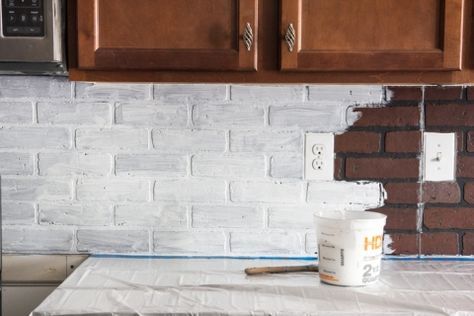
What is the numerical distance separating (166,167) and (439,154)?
824 mm

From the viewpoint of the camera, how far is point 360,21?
57.1 inches

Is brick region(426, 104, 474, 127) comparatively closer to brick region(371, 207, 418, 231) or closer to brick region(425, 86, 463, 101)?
brick region(425, 86, 463, 101)

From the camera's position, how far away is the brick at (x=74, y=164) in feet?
5.82

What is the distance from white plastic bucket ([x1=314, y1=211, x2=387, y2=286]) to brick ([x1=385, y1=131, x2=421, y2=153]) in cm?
35

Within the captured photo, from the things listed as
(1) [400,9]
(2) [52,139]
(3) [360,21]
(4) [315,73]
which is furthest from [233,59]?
(2) [52,139]

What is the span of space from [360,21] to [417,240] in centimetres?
72

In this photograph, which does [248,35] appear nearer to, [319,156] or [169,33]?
[169,33]

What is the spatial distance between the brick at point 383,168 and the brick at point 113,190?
0.63 m

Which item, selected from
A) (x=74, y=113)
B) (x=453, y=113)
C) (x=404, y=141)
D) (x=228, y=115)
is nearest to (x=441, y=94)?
(x=453, y=113)

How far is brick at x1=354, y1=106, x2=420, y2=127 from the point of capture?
175 centimetres

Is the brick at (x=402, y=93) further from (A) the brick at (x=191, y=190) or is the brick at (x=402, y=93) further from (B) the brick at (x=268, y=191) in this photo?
(A) the brick at (x=191, y=190)

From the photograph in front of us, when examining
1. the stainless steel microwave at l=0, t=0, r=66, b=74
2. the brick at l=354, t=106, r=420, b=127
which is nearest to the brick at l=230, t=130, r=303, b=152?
the brick at l=354, t=106, r=420, b=127

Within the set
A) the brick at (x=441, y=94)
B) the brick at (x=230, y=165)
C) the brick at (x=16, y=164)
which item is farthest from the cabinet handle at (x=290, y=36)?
the brick at (x=16, y=164)

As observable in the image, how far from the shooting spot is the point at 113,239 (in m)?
1.79
